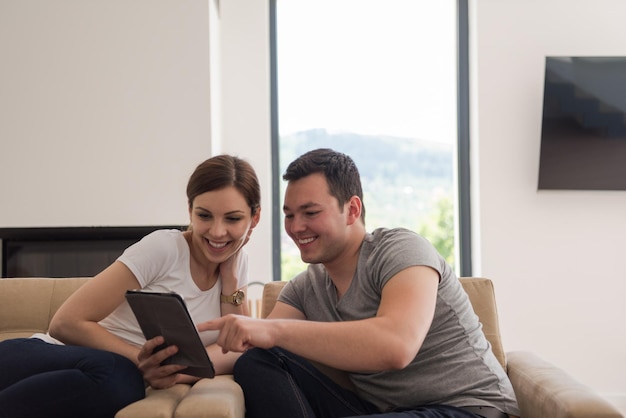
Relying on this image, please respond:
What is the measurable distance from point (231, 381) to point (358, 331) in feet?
1.71

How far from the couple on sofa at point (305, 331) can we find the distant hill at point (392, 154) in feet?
9.65

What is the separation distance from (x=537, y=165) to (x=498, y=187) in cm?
29

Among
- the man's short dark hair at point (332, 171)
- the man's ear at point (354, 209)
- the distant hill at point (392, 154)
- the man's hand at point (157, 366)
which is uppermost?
the distant hill at point (392, 154)

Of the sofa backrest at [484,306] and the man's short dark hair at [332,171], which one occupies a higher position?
the man's short dark hair at [332,171]

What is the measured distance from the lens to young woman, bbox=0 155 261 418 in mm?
2068

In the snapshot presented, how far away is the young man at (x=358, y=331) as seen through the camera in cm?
185

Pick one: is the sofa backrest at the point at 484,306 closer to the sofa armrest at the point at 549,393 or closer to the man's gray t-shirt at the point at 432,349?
the sofa armrest at the point at 549,393

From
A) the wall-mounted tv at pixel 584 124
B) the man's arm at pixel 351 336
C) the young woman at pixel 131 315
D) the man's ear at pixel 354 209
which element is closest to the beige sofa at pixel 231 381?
the young woman at pixel 131 315

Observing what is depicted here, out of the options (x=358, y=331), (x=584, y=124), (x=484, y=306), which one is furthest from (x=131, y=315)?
(x=584, y=124)

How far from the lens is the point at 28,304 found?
2.70 m

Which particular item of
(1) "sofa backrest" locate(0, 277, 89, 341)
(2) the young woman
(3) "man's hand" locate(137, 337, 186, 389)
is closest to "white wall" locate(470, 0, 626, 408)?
(2) the young woman

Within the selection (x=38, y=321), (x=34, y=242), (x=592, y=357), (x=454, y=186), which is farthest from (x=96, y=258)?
(x=592, y=357)

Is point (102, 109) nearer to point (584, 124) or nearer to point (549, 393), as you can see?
point (584, 124)

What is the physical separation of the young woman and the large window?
2863mm
